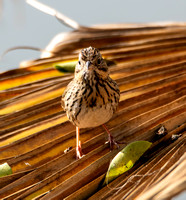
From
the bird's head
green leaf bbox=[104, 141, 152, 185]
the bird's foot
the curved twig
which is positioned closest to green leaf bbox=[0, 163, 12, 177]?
the bird's foot

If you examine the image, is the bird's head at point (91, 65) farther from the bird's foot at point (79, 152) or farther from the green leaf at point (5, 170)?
the green leaf at point (5, 170)

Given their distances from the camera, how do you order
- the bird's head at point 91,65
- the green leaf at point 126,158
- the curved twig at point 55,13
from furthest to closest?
the curved twig at point 55,13 < the bird's head at point 91,65 < the green leaf at point 126,158

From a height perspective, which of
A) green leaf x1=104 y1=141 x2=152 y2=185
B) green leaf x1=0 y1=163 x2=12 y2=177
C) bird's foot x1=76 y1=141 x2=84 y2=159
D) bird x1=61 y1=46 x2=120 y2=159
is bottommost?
green leaf x1=104 y1=141 x2=152 y2=185

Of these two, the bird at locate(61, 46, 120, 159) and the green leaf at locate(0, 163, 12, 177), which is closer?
the green leaf at locate(0, 163, 12, 177)

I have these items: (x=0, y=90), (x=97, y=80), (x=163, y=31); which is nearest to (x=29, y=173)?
(x=97, y=80)

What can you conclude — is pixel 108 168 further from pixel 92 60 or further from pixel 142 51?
pixel 142 51

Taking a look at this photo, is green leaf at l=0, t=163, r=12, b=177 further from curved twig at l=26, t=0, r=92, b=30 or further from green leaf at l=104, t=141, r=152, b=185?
curved twig at l=26, t=0, r=92, b=30

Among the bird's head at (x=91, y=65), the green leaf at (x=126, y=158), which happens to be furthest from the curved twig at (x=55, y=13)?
the green leaf at (x=126, y=158)

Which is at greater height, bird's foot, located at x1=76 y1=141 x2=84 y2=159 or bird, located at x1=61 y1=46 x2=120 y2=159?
bird, located at x1=61 y1=46 x2=120 y2=159
